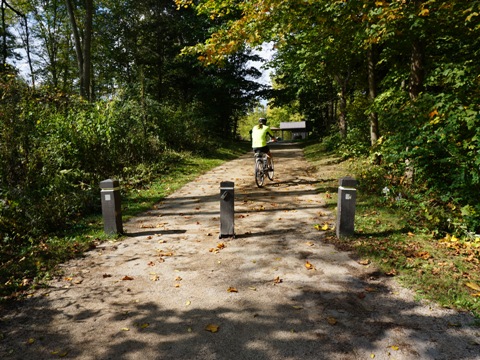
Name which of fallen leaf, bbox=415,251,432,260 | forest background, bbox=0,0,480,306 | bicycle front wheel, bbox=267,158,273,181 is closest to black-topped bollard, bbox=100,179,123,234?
forest background, bbox=0,0,480,306

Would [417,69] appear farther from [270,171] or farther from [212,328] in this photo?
[212,328]

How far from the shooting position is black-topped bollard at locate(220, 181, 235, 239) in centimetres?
606

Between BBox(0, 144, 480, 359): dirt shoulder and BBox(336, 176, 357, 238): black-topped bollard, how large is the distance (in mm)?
524

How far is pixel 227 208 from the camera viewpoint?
6.06 metres

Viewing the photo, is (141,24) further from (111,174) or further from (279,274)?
(279,274)

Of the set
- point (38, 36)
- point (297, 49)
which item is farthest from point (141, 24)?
point (297, 49)

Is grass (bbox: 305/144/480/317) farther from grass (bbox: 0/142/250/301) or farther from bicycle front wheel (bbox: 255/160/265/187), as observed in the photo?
grass (bbox: 0/142/250/301)

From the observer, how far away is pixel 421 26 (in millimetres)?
7387

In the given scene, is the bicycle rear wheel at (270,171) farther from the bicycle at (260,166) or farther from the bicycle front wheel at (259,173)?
the bicycle front wheel at (259,173)

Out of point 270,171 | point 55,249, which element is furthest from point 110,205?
point 270,171

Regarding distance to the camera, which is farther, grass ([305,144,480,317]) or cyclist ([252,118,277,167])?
cyclist ([252,118,277,167])

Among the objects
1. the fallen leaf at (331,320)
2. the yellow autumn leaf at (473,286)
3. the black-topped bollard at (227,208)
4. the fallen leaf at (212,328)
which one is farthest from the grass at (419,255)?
the fallen leaf at (212,328)

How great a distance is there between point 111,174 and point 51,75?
2984 cm

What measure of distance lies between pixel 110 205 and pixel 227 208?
2.33 meters
